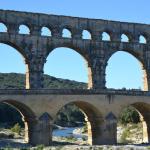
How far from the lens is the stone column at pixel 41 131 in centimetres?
4247

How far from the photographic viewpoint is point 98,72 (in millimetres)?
48969

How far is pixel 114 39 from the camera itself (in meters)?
50.6

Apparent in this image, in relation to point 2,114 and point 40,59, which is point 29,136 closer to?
point 40,59

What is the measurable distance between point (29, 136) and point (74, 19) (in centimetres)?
1237

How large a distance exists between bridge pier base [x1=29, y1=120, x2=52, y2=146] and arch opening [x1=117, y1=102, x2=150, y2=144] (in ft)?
32.9

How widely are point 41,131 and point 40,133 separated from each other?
0.61 feet

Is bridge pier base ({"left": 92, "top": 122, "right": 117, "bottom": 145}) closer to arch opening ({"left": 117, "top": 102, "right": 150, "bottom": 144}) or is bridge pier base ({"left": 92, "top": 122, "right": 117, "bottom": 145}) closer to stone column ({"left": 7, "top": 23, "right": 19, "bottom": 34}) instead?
arch opening ({"left": 117, "top": 102, "right": 150, "bottom": 144})

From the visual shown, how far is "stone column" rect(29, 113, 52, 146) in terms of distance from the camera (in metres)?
42.5

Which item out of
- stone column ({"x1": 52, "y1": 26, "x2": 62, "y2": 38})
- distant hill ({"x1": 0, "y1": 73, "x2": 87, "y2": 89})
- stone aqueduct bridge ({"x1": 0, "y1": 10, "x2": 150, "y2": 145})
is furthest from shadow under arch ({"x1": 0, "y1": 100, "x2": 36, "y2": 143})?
distant hill ({"x1": 0, "y1": 73, "x2": 87, "y2": 89})

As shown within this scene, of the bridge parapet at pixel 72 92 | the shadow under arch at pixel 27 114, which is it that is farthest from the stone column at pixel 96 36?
the shadow under arch at pixel 27 114

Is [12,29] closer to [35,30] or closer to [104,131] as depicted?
[35,30]

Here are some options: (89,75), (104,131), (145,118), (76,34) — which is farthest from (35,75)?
(145,118)

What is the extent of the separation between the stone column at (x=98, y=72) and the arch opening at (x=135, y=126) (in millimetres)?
3662

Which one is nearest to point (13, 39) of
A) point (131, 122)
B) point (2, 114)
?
point (131, 122)
